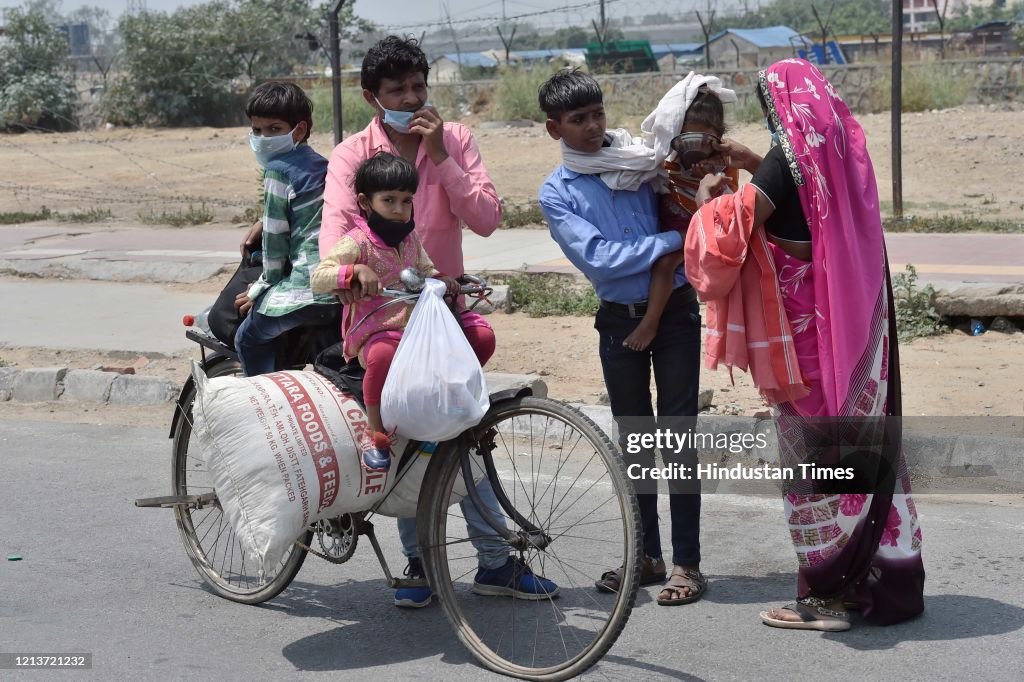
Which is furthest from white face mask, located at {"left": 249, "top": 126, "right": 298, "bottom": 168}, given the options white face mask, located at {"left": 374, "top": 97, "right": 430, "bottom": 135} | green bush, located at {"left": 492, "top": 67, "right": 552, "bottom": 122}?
green bush, located at {"left": 492, "top": 67, "right": 552, "bottom": 122}

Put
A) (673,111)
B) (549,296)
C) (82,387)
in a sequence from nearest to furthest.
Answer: (673,111), (82,387), (549,296)

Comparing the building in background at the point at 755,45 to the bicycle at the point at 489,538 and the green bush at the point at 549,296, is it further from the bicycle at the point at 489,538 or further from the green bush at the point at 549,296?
the bicycle at the point at 489,538

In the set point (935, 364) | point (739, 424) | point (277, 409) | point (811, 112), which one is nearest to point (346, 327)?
point (277, 409)

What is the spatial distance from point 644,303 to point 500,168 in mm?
16353

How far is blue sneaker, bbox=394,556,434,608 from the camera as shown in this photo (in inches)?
165

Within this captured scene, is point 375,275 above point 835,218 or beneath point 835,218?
beneath

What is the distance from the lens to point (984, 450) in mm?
5582

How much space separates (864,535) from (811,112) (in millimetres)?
1301

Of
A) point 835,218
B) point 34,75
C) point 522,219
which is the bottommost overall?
point 522,219

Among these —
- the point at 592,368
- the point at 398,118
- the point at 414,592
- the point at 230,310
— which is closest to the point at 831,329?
the point at 398,118

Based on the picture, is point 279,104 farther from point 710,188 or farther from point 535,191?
point 535,191

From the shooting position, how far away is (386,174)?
3.72 meters

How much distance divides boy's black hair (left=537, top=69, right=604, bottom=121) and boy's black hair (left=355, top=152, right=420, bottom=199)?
1.74ft

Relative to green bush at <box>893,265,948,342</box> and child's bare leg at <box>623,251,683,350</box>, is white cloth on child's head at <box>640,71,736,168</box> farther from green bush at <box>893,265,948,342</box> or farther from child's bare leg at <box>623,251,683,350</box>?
green bush at <box>893,265,948,342</box>
